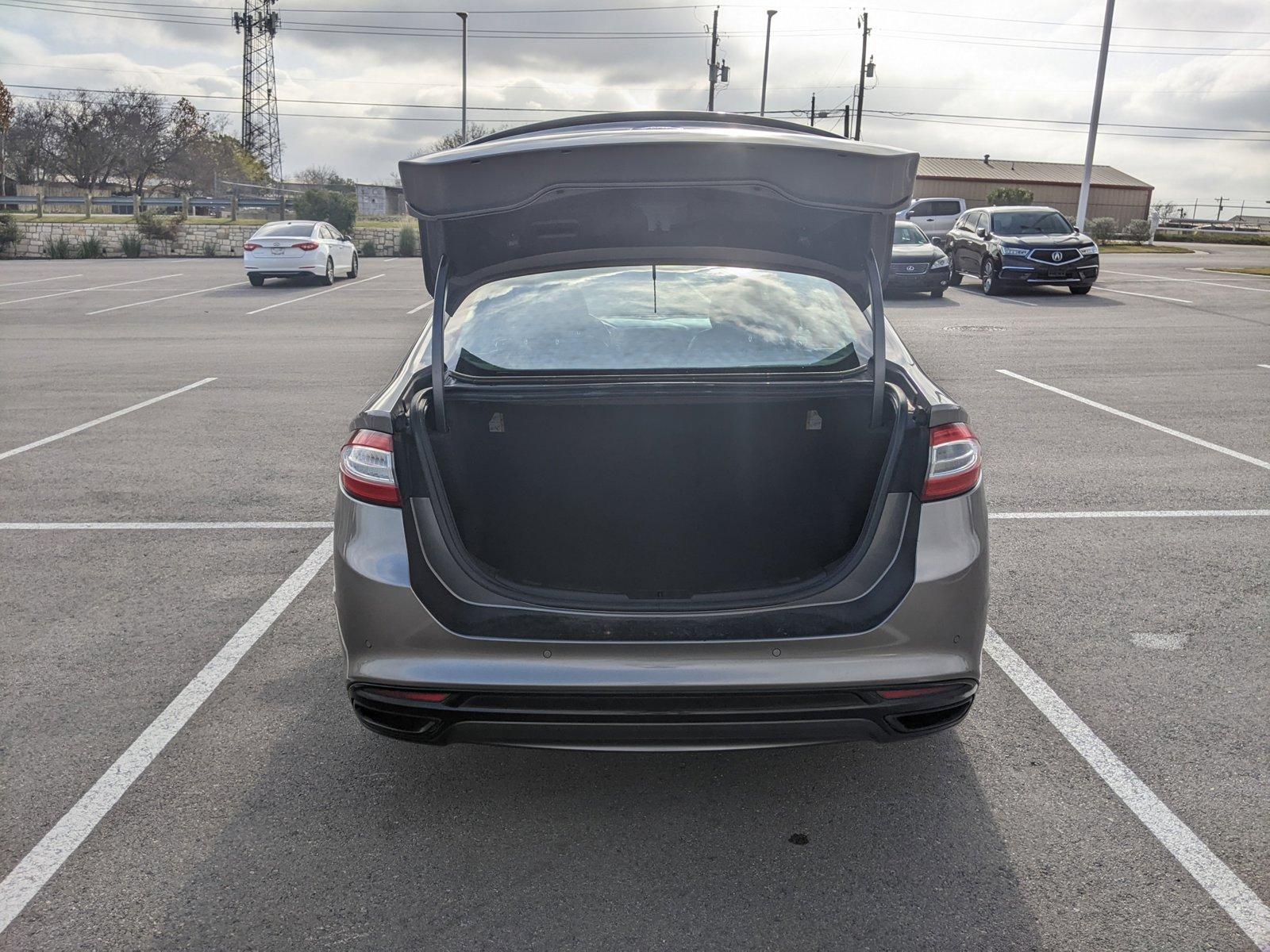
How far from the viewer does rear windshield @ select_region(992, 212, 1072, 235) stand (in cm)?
2116

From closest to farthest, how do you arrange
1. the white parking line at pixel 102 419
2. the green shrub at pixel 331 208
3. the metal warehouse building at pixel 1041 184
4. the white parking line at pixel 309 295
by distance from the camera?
1. the white parking line at pixel 102 419
2. the white parking line at pixel 309 295
3. the green shrub at pixel 331 208
4. the metal warehouse building at pixel 1041 184

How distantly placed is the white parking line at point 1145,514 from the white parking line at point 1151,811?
202 centimetres

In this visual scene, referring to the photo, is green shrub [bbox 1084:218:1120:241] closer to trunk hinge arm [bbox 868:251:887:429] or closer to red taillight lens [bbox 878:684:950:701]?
trunk hinge arm [bbox 868:251:887:429]

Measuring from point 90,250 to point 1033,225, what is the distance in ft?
98.5

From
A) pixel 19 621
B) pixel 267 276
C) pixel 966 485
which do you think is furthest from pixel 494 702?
pixel 267 276

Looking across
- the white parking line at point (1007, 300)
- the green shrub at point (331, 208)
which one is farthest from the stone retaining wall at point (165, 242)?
the white parking line at point (1007, 300)

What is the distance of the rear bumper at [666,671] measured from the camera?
2.60m

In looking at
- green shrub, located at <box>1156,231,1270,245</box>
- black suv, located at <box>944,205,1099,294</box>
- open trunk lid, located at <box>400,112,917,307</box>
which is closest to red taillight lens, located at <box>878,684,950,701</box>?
open trunk lid, located at <box>400,112,917,307</box>

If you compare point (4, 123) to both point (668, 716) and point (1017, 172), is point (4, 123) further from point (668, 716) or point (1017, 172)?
point (668, 716)

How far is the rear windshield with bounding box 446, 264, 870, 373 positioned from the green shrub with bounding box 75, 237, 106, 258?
37.3 meters

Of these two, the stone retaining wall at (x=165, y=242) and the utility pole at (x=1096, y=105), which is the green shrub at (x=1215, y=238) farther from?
the stone retaining wall at (x=165, y=242)

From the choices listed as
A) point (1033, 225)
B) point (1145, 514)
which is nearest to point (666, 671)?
point (1145, 514)

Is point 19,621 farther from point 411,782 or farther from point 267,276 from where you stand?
point 267,276

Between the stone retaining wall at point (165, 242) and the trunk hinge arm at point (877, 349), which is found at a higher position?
the trunk hinge arm at point (877, 349)
